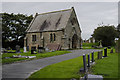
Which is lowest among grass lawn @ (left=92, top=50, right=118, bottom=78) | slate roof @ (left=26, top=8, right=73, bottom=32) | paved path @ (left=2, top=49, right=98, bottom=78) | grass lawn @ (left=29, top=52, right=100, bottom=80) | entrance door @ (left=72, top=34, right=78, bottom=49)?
paved path @ (left=2, top=49, right=98, bottom=78)

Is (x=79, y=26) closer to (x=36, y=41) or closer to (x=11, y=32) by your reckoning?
(x=36, y=41)

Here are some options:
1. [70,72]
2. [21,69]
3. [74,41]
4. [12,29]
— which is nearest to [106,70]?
[70,72]

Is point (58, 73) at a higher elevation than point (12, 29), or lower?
lower

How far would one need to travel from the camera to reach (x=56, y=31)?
35094 mm

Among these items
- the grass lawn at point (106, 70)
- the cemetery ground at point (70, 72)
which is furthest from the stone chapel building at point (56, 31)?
the cemetery ground at point (70, 72)

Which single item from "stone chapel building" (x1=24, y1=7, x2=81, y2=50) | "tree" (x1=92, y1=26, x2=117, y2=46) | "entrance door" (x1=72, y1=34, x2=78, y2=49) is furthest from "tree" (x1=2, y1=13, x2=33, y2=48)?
"tree" (x1=92, y1=26, x2=117, y2=46)

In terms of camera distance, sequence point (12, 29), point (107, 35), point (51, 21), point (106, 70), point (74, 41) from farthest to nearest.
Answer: point (107, 35) → point (12, 29) → point (74, 41) → point (51, 21) → point (106, 70)

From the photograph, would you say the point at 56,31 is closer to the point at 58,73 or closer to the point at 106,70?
the point at 106,70

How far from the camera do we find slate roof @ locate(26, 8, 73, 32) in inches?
1401

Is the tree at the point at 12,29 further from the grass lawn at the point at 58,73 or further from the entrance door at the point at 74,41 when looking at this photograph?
the grass lawn at the point at 58,73

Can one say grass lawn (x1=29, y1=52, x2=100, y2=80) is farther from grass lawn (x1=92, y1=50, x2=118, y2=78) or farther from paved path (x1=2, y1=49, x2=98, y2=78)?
grass lawn (x1=92, y1=50, x2=118, y2=78)

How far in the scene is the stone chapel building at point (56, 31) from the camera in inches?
1359

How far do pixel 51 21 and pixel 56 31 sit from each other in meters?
4.19

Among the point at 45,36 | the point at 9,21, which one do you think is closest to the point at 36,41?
the point at 45,36
